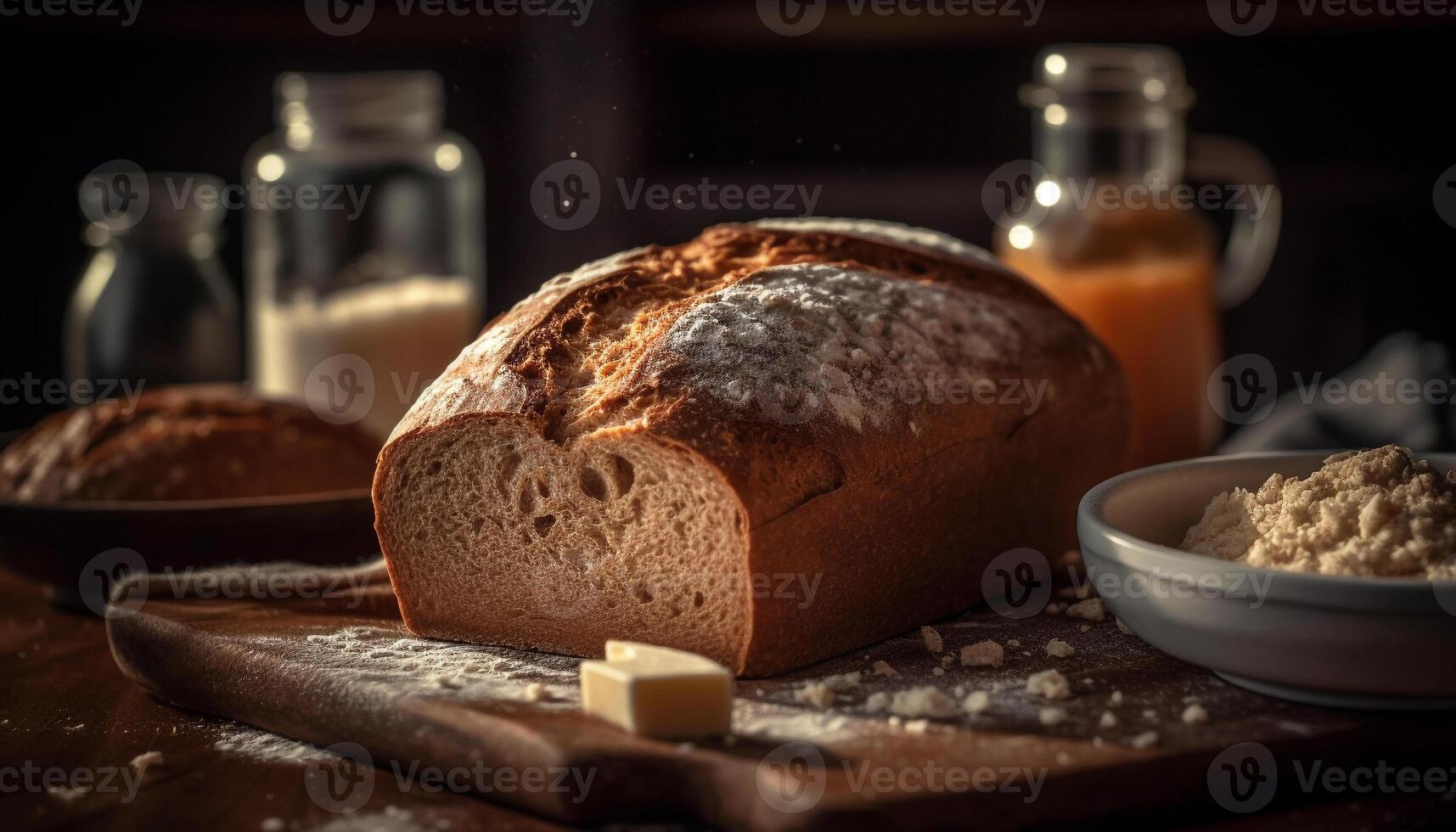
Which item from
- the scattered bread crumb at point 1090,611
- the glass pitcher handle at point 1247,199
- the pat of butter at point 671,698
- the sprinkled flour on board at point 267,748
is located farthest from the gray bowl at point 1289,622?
the glass pitcher handle at point 1247,199

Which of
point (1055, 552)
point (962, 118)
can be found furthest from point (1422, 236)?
point (1055, 552)

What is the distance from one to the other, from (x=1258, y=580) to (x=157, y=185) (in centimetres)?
251

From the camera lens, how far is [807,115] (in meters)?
5.04

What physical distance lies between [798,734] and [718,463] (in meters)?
0.30

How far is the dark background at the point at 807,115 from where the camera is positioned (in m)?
4.48

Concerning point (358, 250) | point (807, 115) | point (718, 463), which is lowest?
Result: point (718, 463)

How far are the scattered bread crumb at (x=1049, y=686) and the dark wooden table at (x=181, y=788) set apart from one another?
0.19 metres

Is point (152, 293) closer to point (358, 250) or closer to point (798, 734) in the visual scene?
point (358, 250)

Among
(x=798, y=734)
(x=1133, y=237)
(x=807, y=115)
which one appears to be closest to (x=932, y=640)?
(x=798, y=734)

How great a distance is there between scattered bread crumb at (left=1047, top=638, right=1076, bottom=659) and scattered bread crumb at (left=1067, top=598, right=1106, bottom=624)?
0.13 metres

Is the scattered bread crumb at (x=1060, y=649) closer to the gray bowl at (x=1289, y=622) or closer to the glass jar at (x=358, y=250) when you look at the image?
the gray bowl at (x=1289, y=622)

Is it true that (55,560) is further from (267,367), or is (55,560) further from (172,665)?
(267,367)

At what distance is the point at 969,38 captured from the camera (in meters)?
4.69

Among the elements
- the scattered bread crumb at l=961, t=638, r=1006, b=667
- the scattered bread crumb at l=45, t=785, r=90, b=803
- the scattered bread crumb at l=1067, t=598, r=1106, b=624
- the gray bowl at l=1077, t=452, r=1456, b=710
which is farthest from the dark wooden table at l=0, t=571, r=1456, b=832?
the scattered bread crumb at l=1067, t=598, r=1106, b=624
